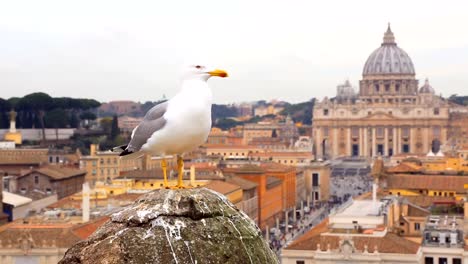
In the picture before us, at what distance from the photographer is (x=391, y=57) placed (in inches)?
5000

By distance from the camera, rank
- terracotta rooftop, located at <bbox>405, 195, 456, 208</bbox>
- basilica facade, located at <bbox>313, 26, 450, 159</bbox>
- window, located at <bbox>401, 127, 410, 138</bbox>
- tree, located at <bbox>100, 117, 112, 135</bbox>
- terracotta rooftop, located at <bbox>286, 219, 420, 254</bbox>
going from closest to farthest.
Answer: terracotta rooftop, located at <bbox>286, 219, 420, 254</bbox> → terracotta rooftop, located at <bbox>405, 195, 456, 208</bbox> → tree, located at <bbox>100, 117, 112, 135</bbox> → basilica facade, located at <bbox>313, 26, 450, 159</bbox> → window, located at <bbox>401, 127, 410, 138</bbox>

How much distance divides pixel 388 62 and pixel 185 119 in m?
123

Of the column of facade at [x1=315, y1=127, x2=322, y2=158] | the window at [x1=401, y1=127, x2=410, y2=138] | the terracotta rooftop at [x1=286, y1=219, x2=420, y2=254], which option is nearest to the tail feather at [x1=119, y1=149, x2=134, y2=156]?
the terracotta rooftop at [x1=286, y1=219, x2=420, y2=254]

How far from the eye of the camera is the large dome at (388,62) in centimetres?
12556

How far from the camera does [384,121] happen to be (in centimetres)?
11500

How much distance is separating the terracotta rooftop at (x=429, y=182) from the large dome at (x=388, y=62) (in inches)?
2985

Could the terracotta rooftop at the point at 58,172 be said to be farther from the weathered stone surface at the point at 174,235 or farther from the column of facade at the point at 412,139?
the column of facade at the point at 412,139

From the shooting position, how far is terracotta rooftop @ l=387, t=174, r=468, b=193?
158ft

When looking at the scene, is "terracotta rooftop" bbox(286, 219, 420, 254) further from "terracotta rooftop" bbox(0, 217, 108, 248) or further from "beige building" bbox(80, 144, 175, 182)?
"beige building" bbox(80, 144, 175, 182)

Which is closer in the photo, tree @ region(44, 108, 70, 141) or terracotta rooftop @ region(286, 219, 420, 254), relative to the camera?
terracotta rooftop @ region(286, 219, 420, 254)

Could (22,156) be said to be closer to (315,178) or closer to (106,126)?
(315,178)

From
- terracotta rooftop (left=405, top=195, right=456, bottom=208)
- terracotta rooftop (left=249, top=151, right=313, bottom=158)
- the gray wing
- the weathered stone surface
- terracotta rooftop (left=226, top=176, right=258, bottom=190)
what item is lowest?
terracotta rooftop (left=405, top=195, right=456, bottom=208)

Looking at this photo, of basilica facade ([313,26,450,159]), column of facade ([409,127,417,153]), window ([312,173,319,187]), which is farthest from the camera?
basilica facade ([313,26,450,159])

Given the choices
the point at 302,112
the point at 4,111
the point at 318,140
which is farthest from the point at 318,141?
the point at 4,111
